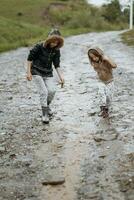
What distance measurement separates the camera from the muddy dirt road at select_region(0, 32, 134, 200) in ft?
22.9

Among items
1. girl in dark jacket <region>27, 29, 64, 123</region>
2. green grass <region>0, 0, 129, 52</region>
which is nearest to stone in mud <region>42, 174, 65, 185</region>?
girl in dark jacket <region>27, 29, 64, 123</region>

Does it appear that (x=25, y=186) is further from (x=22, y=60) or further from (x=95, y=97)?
(x=22, y=60)

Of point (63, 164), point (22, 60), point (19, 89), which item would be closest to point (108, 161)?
point (63, 164)

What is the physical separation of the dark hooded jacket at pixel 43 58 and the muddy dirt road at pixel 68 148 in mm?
969

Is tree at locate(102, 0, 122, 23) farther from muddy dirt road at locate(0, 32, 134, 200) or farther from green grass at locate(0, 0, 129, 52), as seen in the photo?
muddy dirt road at locate(0, 32, 134, 200)

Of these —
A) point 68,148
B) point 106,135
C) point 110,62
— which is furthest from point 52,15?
point 68,148

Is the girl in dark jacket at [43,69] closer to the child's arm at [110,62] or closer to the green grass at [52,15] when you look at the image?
the child's arm at [110,62]

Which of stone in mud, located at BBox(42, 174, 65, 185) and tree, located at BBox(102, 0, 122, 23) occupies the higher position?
stone in mud, located at BBox(42, 174, 65, 185)

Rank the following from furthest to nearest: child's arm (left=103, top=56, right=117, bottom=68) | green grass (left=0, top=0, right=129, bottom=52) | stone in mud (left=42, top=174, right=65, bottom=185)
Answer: green grass (left=0, top=0, right=129, bottom=52)
child's arm (left=103, top=56, right=117, bottom=68)
stone in mud (left=42, top=174, right=65, bottom=185)

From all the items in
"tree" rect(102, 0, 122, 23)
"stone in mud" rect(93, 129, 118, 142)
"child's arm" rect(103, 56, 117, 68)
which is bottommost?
"tree" rect(102, 0, 122, 23)

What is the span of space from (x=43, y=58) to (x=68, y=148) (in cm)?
233

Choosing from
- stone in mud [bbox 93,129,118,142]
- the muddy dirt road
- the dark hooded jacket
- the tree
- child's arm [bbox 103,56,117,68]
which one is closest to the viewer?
the muddy dirt road

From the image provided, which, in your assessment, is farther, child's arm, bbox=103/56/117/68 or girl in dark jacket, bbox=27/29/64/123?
child's arm, bbox=103/56/117/68

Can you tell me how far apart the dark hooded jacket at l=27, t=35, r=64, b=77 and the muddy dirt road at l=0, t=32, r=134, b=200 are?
38.1 inches
